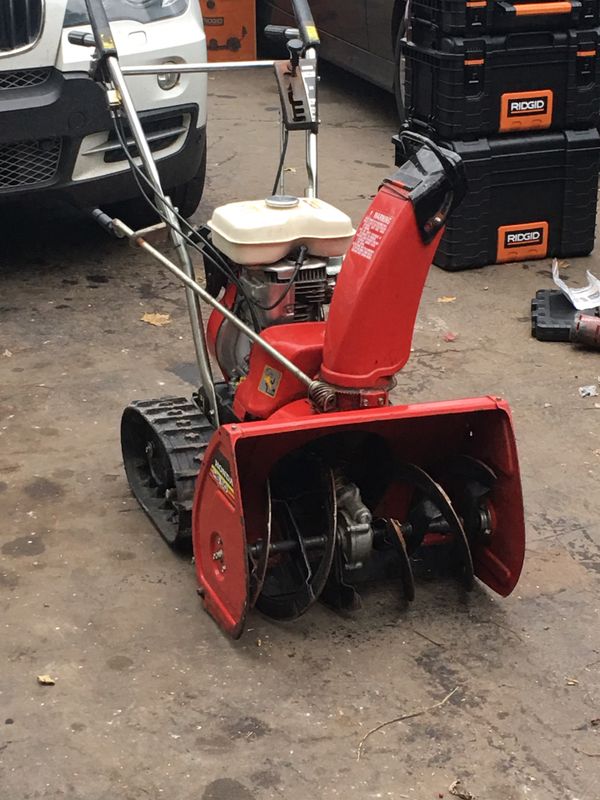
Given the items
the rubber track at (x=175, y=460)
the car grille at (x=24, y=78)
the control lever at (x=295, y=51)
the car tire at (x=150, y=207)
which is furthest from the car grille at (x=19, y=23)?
the rubber track at (x=175, y=460)

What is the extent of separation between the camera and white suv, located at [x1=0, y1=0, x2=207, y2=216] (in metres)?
5.76

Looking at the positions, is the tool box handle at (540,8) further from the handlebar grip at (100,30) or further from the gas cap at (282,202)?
the gas cap at (282,202)

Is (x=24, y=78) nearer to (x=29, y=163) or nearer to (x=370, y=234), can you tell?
(x=29, y=163)

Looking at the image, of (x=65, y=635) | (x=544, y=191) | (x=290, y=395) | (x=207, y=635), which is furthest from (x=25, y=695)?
(x=544, y=191)

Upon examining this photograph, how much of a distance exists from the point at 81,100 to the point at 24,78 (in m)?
0.27

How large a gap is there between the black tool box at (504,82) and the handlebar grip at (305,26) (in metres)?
1.91

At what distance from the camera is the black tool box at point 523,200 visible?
6410 mm

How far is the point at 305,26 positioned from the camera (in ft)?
14.1

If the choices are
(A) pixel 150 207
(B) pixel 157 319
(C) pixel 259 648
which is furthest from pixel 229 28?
(C) pixel 259 648

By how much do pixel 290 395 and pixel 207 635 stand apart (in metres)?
0.71

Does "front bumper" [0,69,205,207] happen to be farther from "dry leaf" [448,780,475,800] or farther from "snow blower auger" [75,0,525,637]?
"dry leaf" [448,780,475,800]

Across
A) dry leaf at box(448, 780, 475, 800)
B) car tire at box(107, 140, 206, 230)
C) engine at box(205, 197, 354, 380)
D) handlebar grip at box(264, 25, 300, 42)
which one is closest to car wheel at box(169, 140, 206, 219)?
car tire at box(107, 140, 206, 230)

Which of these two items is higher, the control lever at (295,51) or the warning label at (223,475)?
the control lever at (295,51)

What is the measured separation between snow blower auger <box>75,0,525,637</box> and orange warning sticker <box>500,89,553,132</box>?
8.42ft
